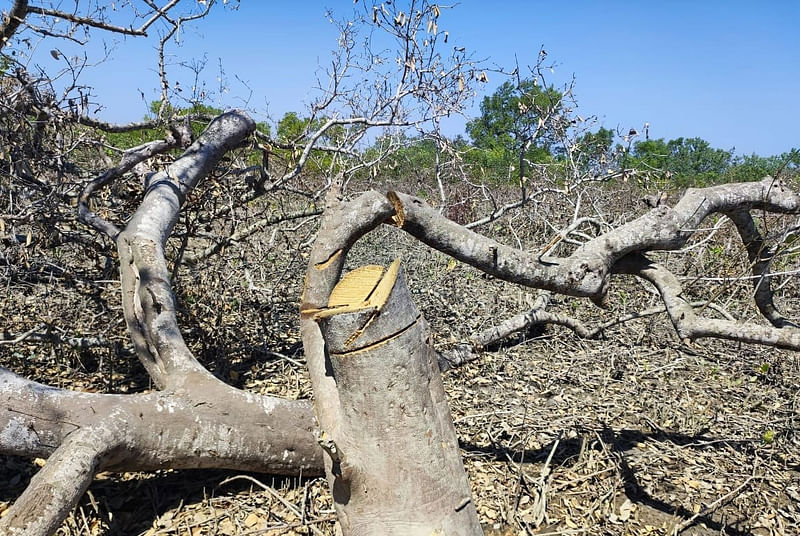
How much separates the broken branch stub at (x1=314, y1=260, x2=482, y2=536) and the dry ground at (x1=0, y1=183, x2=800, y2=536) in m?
0.93

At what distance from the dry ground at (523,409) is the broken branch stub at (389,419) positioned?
935 millimetres

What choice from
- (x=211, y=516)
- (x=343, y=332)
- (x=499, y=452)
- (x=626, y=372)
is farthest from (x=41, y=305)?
(x=626, y=372)

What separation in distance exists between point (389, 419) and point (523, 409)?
2.37 m

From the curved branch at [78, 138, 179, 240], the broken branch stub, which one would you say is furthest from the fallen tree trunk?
the broken branch stub

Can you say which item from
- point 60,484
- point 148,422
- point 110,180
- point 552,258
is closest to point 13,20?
point 110,180

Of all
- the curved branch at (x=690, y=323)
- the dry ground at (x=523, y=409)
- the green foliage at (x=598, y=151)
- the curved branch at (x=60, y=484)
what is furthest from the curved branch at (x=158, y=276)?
the green foliage at (x=598, y=151)

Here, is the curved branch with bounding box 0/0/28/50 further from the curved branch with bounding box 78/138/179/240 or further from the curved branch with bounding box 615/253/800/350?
the curved branch with bounding box 615/253/800/350

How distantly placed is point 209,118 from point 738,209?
12.0 ft

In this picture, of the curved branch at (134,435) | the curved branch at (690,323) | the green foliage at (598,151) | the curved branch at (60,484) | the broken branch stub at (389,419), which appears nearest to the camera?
the broken branch stub at (389,419)

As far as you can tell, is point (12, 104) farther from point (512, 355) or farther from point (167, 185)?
point (512, 355)

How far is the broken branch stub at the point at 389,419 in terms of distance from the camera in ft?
5.00

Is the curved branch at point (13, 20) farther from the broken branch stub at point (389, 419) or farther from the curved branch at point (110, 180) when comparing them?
the broken branch stub at point (389, 419)

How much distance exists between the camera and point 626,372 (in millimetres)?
4348

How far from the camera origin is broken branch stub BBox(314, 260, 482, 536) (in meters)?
1.52
